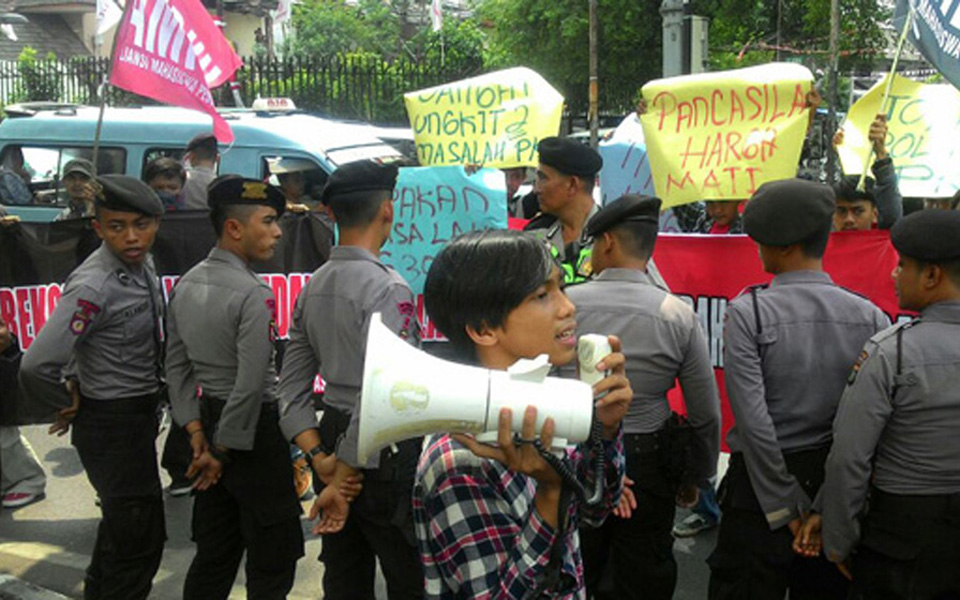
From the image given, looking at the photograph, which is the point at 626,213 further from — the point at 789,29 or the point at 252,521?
the point at 789,29

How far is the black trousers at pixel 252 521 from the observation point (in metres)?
3.67

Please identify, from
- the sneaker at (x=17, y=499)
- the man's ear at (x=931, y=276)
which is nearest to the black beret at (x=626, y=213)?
the man's ear at (x=931, y=276)

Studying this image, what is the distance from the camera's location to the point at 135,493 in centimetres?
379

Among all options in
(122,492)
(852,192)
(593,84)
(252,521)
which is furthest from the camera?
(593,84)

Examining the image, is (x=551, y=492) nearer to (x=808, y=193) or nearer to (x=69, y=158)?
(x=808, y=193)

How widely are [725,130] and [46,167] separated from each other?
700 cm

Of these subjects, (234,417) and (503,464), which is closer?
(503,464)

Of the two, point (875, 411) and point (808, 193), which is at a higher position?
point (808, 193)

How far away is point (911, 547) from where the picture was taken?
112 inches

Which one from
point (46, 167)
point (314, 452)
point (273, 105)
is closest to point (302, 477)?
point (314, 452)

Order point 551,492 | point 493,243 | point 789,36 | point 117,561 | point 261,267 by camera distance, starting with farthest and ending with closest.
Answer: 1. point 789,36
2. point 261,267
3. point 117,561
4. point 493,243
5. point 551,492

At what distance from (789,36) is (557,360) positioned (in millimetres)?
20484

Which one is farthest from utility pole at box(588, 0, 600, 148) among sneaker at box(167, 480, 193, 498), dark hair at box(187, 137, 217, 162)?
sneaker at box(167, 480, 193, 498)

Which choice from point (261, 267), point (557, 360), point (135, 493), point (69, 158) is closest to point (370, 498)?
point (135, 493)
